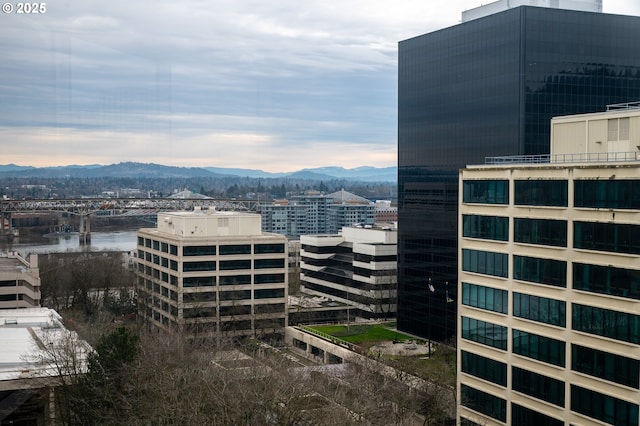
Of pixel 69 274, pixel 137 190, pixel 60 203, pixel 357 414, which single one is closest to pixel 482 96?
pixel 357 414

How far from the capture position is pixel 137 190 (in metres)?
168

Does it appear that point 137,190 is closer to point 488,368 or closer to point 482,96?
point 482,96

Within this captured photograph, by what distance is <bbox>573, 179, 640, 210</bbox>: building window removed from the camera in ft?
73.4

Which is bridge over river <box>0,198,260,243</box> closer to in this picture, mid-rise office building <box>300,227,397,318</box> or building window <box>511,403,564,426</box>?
mid-rise office building <box>300,227,397,318</box>

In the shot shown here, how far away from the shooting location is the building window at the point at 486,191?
27375 millimetres

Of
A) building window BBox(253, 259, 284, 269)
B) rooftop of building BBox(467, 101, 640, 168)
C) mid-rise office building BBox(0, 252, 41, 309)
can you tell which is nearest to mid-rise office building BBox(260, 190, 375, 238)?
mid-rise office building BBox(0, 252, 41, 309)

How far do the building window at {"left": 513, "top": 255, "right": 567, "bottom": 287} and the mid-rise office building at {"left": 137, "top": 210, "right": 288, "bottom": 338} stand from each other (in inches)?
1091

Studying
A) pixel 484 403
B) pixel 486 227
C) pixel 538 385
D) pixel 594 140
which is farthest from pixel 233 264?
pixel 594 140

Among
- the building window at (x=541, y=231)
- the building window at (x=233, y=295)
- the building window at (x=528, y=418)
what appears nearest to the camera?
the building window at (x=541, y=231)

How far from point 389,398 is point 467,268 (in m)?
5.78

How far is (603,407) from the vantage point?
76.4ft

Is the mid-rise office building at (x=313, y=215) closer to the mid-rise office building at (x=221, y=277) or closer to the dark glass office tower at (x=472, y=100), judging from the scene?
the mid-rise office building at (x=221, y=277)

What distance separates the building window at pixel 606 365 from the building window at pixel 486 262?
13.5ft

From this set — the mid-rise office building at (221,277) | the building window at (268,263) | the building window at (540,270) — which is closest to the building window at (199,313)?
the mid-rise office building at (221,277)
